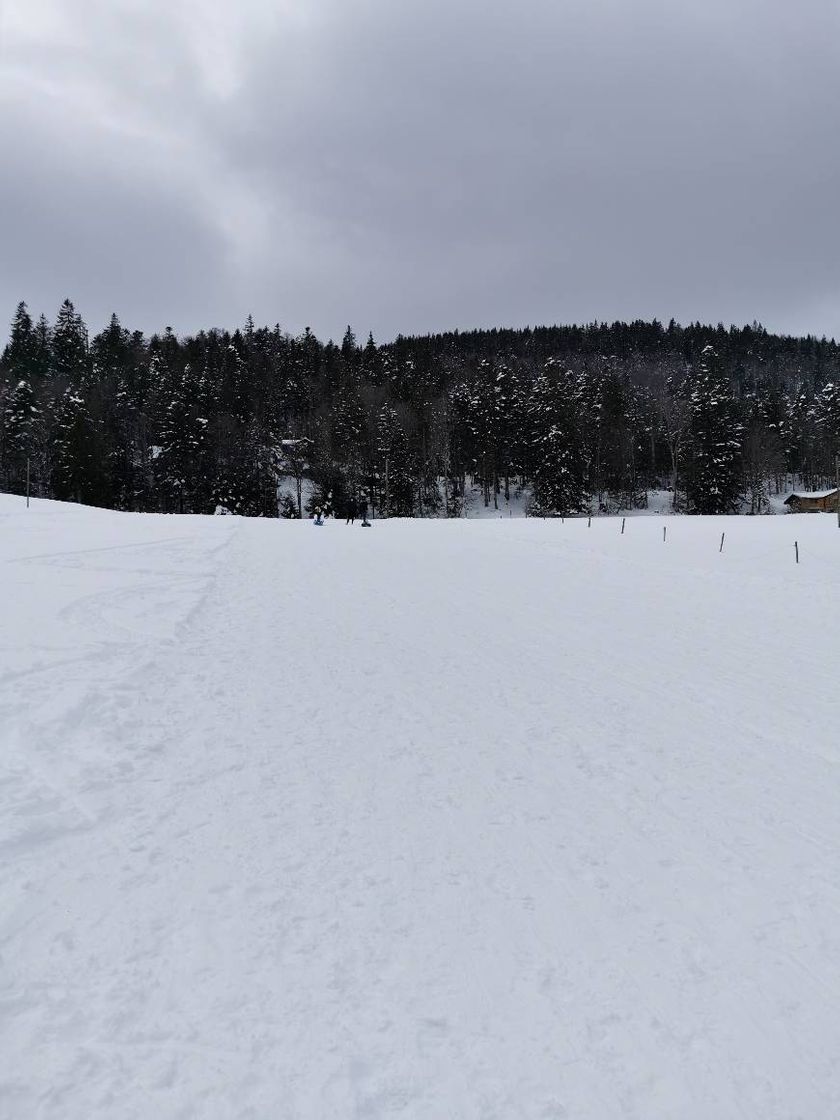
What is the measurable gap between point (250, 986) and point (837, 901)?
307cm

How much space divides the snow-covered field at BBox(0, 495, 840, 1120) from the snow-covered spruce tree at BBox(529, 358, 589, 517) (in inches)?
2078

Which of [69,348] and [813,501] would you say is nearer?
[813,501]

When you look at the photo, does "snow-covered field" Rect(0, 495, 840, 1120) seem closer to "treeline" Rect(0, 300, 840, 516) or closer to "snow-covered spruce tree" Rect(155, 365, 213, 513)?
"treeline" Rect(0, 300, 840, 516)

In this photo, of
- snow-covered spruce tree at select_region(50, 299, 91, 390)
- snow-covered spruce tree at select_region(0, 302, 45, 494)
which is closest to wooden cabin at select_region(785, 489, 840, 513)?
snow-covered spruce tree at select_region(0, 302, 45, 494)

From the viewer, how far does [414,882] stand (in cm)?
330

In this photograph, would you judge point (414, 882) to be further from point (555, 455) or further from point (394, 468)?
point (394, 468)

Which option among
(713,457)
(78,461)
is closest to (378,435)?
(78,461)

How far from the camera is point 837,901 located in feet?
10.6

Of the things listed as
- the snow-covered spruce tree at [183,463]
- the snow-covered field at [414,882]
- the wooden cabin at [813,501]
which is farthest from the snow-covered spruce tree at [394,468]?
the snow-covered field at [414,882]

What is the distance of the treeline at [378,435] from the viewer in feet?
198

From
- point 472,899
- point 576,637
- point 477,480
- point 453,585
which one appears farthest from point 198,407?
point 472,899

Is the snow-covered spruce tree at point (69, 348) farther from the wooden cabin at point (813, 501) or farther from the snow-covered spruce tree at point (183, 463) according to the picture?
the wooden cabin at point (813, 501)

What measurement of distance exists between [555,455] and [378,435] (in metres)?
22.5

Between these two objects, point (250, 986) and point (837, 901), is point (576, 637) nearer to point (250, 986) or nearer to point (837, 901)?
point (837, 901)
